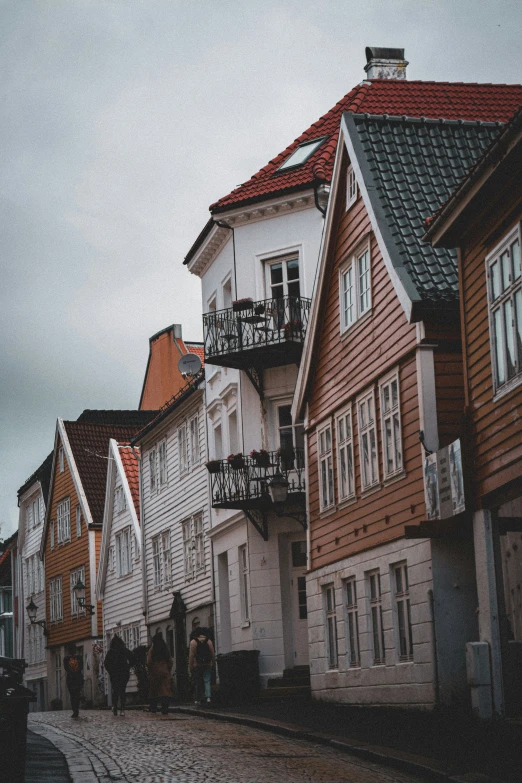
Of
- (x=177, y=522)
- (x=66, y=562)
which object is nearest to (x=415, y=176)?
(x=177, y=522)

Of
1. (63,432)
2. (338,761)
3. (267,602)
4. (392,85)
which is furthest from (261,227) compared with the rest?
(63,432)

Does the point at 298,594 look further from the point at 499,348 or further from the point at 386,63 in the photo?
the point at 499,348

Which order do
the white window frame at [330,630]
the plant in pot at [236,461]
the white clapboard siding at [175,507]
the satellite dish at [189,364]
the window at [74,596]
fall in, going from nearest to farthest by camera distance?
the white window frame at [330,630], the plant in pot at [236,461], the satellite dish at [189,364], the white clapboard siding at [175,507], the window at [74,596]

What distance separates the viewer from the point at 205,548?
35875 mm

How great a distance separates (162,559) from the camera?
1617 inches

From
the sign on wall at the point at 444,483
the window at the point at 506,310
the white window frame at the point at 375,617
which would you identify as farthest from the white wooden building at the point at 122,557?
the window at the point at 506,310

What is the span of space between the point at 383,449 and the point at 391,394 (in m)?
1.07

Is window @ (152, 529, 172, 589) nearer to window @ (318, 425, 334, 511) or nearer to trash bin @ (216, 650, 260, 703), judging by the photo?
trash bin @ (216, 650, 260, 703)

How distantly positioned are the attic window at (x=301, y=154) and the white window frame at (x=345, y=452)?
9681mm

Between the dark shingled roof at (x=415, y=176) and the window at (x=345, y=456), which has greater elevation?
the dark shingled roof at (x=415, y=176)

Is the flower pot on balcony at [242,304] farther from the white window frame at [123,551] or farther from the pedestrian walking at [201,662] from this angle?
the white window frame at [123,551]

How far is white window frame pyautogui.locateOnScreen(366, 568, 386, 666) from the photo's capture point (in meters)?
20.8

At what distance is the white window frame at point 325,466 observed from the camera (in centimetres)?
2396

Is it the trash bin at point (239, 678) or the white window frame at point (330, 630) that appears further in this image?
the trash bin at point (239, 678)
